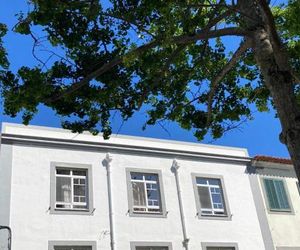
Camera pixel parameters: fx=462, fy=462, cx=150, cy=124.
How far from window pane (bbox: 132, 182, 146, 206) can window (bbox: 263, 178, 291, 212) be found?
266 inches

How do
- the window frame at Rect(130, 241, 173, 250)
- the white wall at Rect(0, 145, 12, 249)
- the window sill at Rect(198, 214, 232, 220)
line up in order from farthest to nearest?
the window sill at Rect(198, 214, 232, 220) < the window frame at Rect(130, 241, 173, 250) < the white wall at Rect(0, 145, 12, 249)

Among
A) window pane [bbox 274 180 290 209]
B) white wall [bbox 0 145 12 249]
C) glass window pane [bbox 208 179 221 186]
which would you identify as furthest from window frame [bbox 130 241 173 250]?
window pane [bbox 274 180 290 209]

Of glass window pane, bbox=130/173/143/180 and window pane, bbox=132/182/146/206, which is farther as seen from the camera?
glass window pane, bbox=130/173/143/180

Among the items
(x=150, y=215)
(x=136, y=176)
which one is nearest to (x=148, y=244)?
(x=150, y=215)

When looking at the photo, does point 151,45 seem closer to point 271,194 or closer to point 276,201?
point 271,194

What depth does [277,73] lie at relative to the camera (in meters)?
8.02

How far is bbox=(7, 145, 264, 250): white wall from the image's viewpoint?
56.3ft

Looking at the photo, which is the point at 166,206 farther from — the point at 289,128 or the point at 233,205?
the point at 289,128

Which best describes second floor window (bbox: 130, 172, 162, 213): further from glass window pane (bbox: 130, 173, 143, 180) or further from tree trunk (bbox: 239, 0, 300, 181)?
tree trunk (bbox: 239, 0, 300, 181)

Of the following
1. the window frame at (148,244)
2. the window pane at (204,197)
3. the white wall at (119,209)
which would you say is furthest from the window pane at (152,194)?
the window pane at (204,197)

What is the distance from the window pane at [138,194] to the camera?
19.8 m

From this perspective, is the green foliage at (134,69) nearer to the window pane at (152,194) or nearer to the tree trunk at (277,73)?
the tree trunk at (277,73)

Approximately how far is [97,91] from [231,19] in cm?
419

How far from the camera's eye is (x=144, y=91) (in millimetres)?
10820
